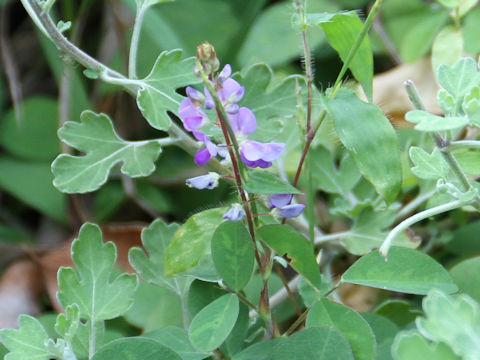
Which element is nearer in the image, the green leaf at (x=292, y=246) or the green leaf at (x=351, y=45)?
the green leaf at (x=292, y=246)

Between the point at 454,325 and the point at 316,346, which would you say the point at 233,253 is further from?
the point at 454,325

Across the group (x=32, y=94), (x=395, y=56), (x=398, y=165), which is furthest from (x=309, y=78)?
(x=32, y=94)

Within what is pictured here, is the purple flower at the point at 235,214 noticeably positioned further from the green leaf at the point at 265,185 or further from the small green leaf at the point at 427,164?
the small green leaf at the point at 427,164

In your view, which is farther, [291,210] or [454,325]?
[291,210]

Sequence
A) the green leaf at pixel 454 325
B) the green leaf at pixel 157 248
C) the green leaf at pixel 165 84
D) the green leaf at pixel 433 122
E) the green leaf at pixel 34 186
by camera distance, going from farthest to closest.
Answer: the green leaf at pixel 34 186 < the green leaf at pixel 157 248 < the green leaf at pixel 165 84 < the green leaf at pixel 433 122 < the green leaf at pixel 454 325

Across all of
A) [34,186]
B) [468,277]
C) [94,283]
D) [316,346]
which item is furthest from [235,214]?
[34,186]

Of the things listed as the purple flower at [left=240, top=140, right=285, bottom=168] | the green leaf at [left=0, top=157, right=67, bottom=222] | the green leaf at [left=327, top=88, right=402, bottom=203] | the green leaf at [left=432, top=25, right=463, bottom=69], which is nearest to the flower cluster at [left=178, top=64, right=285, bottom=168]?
the purple flower at [left=240, top=140, right=285, bottom=168]

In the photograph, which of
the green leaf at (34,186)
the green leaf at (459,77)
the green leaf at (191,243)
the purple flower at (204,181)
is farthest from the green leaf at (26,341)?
the green leaf at (34,186)
